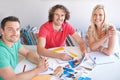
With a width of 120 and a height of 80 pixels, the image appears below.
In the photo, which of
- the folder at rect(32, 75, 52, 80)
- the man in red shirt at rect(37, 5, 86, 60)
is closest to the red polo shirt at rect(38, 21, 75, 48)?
the man in red shirt at rect(37, 5, 86, 60)

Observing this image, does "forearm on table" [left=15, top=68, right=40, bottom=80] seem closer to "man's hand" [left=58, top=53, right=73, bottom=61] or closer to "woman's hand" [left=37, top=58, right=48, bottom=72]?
"woman's hand" [left=37, top=58, right=48, bottom=72]

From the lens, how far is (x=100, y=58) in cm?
191

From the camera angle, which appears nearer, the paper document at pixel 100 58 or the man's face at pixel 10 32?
the man's face at pixel 10 32

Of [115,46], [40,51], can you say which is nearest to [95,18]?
[115,46]

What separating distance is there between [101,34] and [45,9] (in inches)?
45.0

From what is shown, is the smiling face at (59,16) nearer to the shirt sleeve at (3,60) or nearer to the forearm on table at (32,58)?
the forearm on table at (32,58)

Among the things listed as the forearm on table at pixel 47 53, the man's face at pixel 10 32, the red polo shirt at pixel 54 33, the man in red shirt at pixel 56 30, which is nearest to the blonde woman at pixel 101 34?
the man in red shirt at pixel 56 30

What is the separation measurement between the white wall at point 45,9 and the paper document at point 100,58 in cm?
126

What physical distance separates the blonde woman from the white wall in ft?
2.96

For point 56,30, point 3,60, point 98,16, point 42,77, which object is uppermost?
point 98,16

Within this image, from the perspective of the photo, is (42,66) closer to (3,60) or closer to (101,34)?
(3,60)

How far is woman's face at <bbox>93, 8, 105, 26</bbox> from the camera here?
7.27ft

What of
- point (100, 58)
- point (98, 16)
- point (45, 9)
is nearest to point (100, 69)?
point (100, 58)

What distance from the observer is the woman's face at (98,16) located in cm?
222
